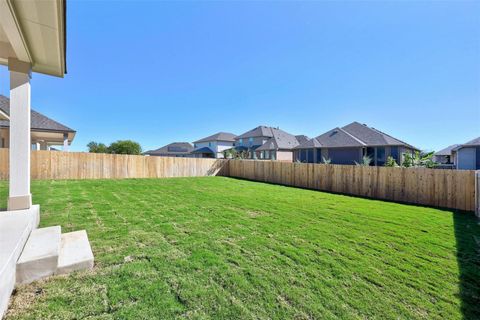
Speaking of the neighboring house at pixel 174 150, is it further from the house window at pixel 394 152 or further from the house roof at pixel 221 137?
the house window at pixel 394 152

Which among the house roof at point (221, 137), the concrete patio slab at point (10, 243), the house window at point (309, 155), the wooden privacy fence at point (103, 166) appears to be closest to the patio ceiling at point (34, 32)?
the concrete patio slab at point (10, 243)

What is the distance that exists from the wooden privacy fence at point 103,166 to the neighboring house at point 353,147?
10954 millimetres

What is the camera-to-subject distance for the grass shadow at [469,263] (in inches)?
87.4

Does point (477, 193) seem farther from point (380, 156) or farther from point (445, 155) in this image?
point (445, 155)

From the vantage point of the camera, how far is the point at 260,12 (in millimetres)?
9461

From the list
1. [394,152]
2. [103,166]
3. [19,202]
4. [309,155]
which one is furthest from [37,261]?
[309,155]

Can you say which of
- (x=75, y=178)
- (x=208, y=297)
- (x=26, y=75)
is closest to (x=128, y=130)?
(x=75, y=178)

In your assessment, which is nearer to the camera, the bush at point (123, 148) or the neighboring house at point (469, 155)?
the neighboring house at point (469, 155)

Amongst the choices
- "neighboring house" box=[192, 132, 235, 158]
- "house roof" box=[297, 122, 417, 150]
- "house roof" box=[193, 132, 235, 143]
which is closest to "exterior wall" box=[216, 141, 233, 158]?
"neighboring house" box=[192, 132, 235, 158]

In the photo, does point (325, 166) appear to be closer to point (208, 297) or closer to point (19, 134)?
point (208, 297)

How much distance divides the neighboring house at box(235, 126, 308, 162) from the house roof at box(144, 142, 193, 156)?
1482cm

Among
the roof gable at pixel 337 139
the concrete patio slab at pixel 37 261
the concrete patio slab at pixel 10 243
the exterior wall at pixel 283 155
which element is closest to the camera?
the concrete patio slab at pixel 10 243

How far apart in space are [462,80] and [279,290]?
16.7 metres

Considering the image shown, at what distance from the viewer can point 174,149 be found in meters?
45.8
